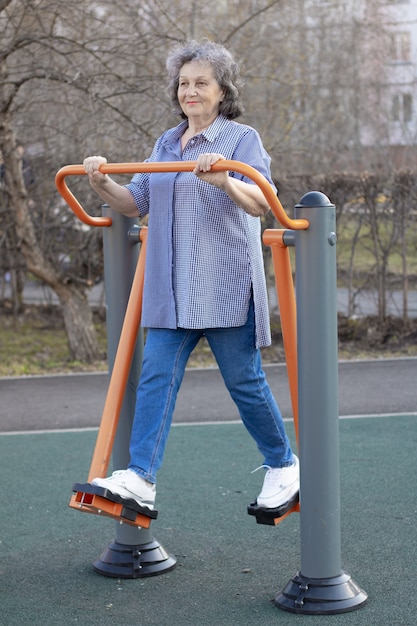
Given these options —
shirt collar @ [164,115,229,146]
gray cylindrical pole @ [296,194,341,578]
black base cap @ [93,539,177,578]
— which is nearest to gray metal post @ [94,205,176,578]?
black base cap @ [93,539,177,578]

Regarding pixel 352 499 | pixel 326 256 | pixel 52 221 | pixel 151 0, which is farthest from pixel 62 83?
pixel 326 256

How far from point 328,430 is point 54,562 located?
127 centimetres

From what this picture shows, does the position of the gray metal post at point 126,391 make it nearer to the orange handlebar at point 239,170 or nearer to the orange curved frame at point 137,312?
the orange curved frame at point 137,312

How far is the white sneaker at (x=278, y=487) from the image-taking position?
3.57 metres

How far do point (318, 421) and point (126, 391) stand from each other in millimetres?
845

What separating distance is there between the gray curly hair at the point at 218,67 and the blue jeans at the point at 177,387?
724 millimetres

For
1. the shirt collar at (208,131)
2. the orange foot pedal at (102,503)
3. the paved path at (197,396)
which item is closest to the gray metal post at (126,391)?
the shirt collar at (208,131)

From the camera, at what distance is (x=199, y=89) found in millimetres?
3545

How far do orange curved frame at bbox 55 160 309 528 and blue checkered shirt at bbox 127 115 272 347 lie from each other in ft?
0.31

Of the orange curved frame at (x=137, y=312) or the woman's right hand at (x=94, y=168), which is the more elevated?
the woman's right hand at (x=94, y=168)

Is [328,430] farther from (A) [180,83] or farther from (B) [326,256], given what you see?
(A) [180,83]

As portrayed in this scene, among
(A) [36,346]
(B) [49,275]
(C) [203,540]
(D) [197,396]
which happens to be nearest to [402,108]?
(A) [36,346]

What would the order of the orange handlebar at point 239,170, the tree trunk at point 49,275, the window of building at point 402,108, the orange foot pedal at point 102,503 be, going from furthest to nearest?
the window of building at point 402,108 < the tree trunk at point 49,275 < the orange foot pedal at point 102,503 < the orange handlebar at point 239,170

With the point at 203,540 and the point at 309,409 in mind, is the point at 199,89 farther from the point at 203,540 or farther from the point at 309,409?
the point at 203,540
